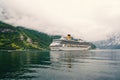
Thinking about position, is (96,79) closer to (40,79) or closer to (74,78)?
(74,78)

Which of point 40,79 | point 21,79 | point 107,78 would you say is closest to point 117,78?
point 107,78

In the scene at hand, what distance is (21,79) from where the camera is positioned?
56156mm

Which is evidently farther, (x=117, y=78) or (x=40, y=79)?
(x=117, y=78)

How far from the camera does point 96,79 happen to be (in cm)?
5738

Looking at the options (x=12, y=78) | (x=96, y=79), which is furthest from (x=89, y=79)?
(x=12, y=78)

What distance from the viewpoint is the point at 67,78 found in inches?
2288

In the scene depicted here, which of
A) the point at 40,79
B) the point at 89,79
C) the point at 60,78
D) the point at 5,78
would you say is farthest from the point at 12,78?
the point at 89,79

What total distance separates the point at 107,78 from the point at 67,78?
11.0m

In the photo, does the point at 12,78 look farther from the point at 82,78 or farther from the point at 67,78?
the point at 82,78

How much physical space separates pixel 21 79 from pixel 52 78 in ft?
26.6

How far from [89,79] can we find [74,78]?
13.2 ft

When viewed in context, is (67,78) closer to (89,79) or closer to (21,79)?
(89,79)

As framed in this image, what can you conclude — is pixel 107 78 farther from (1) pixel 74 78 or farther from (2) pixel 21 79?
(2) pixel 21 79

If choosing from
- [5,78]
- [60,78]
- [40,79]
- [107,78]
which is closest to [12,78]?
[5,78]
